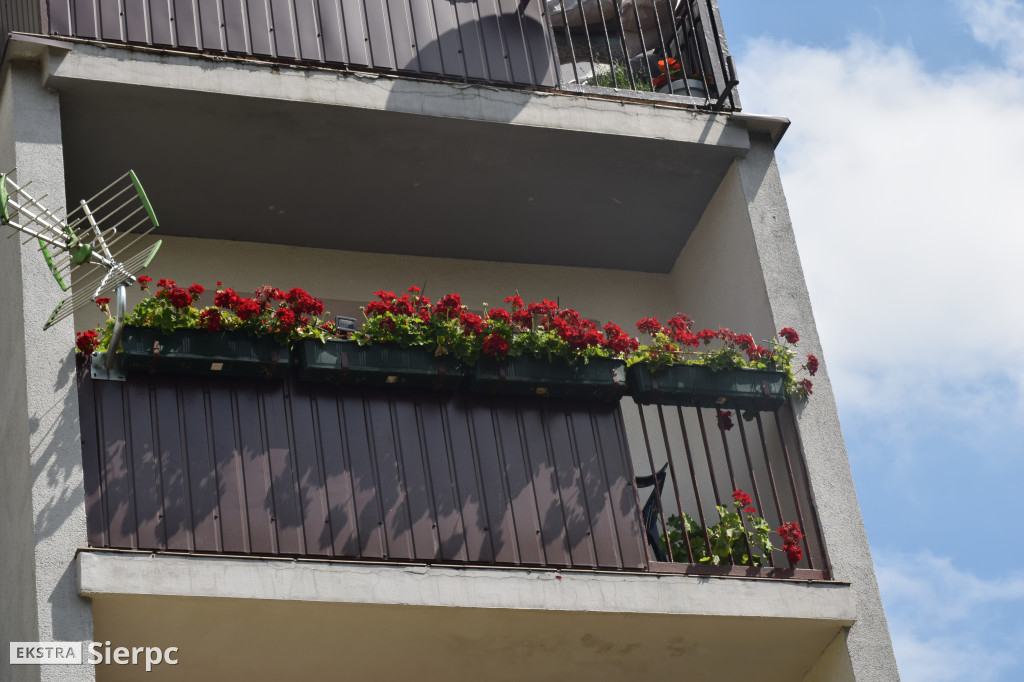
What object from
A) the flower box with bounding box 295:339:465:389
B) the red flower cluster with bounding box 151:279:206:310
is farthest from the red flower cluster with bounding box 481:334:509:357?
the red flower cluster with bounding box 151:279:206:310

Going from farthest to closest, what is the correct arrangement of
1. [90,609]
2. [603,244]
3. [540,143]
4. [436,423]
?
[603,244]
[540,143]
[436,423]
[90,609]

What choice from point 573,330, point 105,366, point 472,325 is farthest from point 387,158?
point 105,366

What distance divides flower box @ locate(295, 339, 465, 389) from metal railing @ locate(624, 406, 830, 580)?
4.43 feet

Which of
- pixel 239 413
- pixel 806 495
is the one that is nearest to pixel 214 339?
pixel 239 413

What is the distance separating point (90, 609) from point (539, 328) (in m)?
3.34

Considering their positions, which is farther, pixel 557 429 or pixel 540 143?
pixel 540 143

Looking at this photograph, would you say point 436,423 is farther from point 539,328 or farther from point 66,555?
point 66,555

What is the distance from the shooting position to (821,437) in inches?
405

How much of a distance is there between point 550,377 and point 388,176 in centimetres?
252

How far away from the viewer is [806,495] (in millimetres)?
10148

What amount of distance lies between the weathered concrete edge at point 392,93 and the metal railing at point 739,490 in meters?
2.16

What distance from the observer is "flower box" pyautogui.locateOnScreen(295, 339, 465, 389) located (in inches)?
368

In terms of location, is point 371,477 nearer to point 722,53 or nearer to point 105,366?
point 105,366

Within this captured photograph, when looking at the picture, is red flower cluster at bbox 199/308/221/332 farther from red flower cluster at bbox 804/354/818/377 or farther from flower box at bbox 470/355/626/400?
red flower cluster at bbox 804/354/818/377
